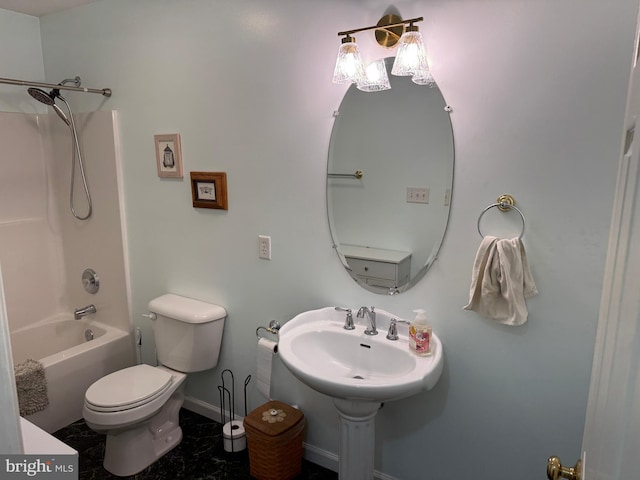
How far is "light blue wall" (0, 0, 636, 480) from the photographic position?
142cm

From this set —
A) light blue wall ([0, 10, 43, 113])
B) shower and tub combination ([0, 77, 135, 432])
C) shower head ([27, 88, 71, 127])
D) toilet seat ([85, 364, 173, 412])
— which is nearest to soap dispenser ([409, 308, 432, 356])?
toilet seat ([85, 364, 173, 412])

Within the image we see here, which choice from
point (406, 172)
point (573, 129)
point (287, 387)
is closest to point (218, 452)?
point (287, 387)

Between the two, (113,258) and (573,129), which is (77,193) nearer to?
(113,258)

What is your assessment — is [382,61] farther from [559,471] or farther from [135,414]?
[135,414]

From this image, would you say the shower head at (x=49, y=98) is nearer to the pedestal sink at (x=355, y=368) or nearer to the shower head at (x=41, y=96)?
the shower head at (x=41, y=96)

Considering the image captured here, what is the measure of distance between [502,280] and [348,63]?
978 mm

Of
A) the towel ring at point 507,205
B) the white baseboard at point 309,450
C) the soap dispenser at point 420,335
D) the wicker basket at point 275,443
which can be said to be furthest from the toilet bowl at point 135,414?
the towel ring at point 507,205

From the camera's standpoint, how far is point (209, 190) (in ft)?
7.43

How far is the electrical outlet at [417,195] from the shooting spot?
1708 mm

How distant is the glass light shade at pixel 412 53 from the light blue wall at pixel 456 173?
0.09 metres

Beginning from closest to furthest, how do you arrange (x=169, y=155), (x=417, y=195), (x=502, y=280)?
(x=502, y=280) < (x=417, y=195) < (x=169, y=155)

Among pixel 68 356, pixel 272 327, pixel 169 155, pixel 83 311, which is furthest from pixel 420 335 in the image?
pixel 83 311

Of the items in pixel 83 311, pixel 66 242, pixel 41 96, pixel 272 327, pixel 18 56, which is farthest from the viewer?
pixel 66 242

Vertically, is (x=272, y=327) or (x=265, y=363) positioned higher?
(x=272, y=327)
